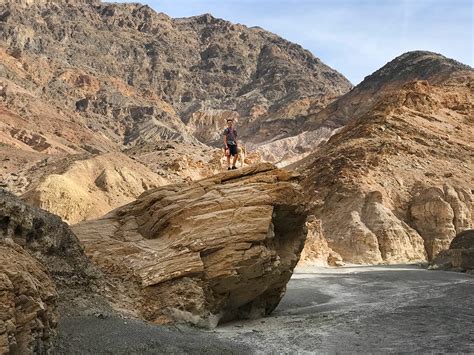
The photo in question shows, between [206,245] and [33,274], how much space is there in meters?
7.86

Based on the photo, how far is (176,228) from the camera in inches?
710

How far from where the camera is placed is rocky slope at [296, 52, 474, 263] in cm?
5334

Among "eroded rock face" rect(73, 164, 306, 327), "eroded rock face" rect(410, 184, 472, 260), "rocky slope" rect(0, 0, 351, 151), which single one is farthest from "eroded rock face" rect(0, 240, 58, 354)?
"rocky slope" rect(0, 0, 351, 151)

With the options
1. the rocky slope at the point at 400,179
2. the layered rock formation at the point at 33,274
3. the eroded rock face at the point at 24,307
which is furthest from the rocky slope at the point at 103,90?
A: the eroded rock face at the point at 24,307

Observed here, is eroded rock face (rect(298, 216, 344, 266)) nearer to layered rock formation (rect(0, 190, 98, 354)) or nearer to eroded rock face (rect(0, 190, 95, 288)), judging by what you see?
eroded rock face (rect(0, 190, 95, 288))

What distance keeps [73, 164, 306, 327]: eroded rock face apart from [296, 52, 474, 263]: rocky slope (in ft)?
111

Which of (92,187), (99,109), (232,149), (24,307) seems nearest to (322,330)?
(24,307)

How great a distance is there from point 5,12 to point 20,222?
15608 cm

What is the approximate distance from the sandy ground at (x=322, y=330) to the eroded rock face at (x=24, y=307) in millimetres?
705

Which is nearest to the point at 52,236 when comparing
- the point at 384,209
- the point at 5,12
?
the point at 384,209

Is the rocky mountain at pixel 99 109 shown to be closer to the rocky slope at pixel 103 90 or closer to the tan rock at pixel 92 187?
the tan rock at pixel 92 187

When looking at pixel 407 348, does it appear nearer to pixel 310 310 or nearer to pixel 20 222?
pixel 310 310

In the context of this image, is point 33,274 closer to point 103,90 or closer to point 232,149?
point 232,149

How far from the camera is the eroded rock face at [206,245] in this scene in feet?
53.6
